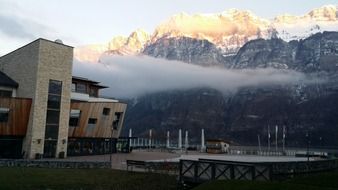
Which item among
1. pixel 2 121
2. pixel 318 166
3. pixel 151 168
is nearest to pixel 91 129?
pixel 2 121

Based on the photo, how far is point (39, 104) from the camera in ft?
194

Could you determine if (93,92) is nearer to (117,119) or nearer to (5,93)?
(117,119)

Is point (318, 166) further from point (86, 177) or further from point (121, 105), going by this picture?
point (121, 105)

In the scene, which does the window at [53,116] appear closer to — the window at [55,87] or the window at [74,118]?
the window at [55,87]

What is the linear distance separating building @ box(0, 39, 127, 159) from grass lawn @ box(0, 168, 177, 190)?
67.1ft

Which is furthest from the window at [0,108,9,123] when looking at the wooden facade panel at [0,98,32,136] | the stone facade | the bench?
the bench

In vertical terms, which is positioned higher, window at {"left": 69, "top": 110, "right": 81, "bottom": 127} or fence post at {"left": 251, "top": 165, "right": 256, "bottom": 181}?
window at {"left": 69, "top": 110, "right": 81, "bottom": 127}

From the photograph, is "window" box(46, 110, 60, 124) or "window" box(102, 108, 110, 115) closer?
"window" box(46, 110, 60, 124)

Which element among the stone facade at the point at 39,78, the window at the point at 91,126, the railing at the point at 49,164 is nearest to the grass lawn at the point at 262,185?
the railing at the point at 49,164

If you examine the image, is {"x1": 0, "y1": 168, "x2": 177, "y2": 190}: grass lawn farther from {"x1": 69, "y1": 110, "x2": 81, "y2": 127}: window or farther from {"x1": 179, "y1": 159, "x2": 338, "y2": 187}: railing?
{"x1": 69, "y1": 110, "x2": 81, "y2": 127}: window

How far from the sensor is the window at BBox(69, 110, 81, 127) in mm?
67688

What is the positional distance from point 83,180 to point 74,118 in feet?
110

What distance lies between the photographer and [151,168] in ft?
152

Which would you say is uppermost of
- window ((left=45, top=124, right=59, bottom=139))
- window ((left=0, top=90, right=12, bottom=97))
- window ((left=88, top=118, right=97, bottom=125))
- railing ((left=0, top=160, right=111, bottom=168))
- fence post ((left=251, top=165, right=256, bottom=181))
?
window ((left=0, top=90, right=12, bottom=97))
